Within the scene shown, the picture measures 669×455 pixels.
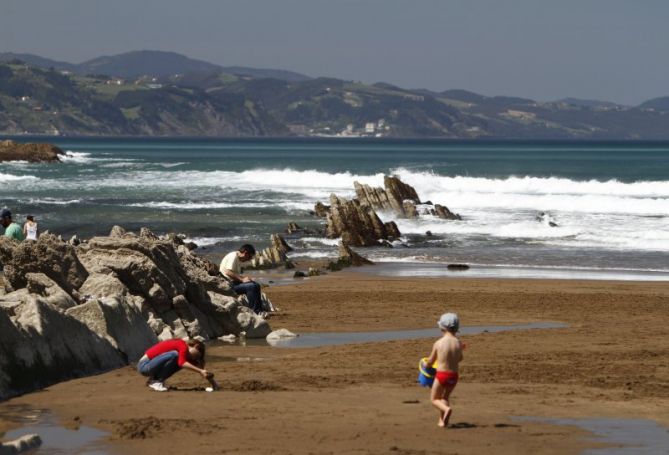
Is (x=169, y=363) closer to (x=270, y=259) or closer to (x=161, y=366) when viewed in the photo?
(x=161, y=366)

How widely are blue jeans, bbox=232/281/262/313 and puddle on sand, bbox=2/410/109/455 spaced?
25.8ft

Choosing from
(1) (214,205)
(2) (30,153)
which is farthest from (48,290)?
(2) (30,153)

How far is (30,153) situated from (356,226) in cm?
7936

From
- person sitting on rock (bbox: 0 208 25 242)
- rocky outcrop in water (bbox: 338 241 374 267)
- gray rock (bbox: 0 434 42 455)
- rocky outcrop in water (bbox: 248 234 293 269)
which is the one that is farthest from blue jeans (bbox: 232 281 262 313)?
rocky outcrop in water (bbox: 338 241 374 267)

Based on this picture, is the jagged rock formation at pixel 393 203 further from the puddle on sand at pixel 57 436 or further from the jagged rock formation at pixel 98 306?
the puddle on sand at pixel 57 436

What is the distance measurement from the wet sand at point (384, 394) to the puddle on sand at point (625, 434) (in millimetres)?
196

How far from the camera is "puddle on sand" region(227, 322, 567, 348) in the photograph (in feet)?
57.3

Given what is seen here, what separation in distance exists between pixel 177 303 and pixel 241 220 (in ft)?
96.7

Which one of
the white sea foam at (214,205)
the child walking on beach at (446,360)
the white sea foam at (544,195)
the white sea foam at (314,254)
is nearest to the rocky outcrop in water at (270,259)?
the white sea foam at (314,254)

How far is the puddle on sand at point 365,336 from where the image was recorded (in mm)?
17453

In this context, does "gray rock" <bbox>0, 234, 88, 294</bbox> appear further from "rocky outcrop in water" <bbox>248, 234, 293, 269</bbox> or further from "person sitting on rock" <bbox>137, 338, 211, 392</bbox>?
"rocky outcrop in water" <bbox>248, 234, 293, 269</bbox>

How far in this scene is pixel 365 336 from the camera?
719 inches

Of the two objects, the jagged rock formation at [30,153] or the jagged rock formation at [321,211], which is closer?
the jagged rock formation at [321,211]

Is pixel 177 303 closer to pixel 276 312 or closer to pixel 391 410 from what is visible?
pixel 276 312
